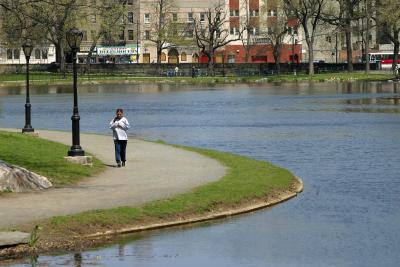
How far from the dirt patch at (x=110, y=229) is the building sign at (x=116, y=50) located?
5581 inches

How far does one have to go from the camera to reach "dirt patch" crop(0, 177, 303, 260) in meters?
18.0

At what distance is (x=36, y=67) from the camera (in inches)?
5635

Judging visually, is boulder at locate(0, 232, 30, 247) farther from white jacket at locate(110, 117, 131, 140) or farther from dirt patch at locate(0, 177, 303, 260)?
white jacket at locate(110, 117, 131, 140)

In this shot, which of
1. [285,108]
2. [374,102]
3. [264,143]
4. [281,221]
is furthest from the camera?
[374,102]

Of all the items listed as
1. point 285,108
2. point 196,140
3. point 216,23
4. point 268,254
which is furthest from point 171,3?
point 268,254

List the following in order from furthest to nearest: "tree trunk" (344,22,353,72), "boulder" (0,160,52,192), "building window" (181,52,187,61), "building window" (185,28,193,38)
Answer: "building window" (181,52,187,61), "building window" (185,28,193,38), "tree trunk" (344,22,353,72), "boulder" (0,160,52,192)

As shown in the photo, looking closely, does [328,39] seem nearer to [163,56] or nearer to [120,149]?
[163,56]

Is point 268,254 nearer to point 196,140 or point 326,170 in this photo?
point 326,170

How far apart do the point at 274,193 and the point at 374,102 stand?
1964 inches

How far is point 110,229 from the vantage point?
20.0 m

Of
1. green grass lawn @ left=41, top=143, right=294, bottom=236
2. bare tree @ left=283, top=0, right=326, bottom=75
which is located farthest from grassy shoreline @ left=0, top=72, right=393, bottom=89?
green grass lawn @ left=41, top=143, right=294, bottom=236

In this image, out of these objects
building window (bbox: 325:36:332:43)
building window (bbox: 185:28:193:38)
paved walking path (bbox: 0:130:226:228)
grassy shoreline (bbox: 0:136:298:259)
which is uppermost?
building window (bbox: 185:28:193:38)

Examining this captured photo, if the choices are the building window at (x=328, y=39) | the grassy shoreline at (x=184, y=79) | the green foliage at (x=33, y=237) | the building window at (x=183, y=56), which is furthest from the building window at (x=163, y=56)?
the green foliage at (x=33, y=237)

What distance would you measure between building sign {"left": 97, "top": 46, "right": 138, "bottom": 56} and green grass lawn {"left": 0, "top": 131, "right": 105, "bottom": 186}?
130 metres
